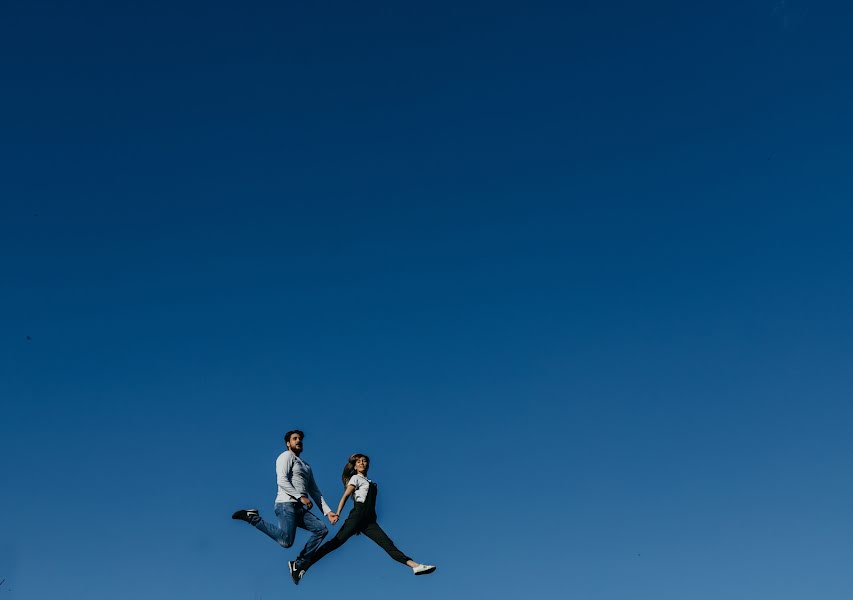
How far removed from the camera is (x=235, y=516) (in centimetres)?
1753

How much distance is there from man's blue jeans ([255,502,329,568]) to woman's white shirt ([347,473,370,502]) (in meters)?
0.87

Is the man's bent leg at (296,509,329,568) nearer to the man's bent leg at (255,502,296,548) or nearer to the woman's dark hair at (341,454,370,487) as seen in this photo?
the man's bent leg at (255,502,296,548)

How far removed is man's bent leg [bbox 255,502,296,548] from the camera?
692 inches

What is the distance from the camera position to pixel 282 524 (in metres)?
17.6

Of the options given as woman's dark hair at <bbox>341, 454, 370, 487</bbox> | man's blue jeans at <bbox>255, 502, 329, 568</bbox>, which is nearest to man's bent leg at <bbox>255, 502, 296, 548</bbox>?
man's blue jeans at <bbox>255, 502, 329, 568</bbox>

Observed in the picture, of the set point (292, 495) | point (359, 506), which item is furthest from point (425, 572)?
point (292, 495)

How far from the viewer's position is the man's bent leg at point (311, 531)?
58.8 feet

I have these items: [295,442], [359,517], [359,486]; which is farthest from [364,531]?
[295,442]

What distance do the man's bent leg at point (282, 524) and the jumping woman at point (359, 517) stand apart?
0.79 meters

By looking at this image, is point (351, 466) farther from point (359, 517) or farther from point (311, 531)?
point (311, 531)

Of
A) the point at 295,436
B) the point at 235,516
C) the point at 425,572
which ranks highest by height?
the point at 295,436

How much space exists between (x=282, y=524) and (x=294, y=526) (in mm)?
257

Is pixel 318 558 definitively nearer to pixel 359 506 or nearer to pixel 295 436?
pixel 359 506

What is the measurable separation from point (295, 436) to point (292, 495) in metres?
1.14
